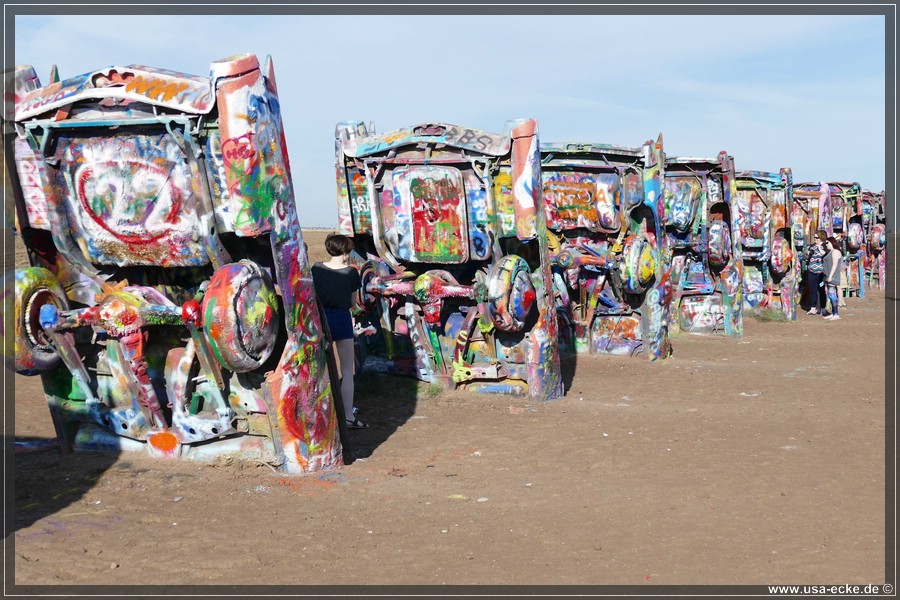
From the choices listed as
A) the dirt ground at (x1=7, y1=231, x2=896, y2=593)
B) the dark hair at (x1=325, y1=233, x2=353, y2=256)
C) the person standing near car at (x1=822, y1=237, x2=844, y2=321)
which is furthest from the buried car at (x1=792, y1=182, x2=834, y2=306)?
the dark hair at (x1=325, y1=233, x2=353, y2=256)

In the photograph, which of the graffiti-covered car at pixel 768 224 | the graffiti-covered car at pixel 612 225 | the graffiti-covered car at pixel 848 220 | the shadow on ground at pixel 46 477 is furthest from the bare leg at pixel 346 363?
the graffiti-covered car at pixel 848 220

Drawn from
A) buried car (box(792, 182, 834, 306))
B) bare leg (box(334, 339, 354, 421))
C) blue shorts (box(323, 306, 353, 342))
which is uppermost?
buried car (box(792, 182, 834, 306))

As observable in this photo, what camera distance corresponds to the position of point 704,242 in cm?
1459

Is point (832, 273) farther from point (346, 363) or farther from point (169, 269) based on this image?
point (169, 269)

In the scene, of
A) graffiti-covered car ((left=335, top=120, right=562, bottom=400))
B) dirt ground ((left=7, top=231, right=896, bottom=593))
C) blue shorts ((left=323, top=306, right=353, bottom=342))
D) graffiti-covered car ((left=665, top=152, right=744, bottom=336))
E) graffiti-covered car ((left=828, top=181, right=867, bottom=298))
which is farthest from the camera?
graffiti-covered car ((left=828, top=181, right=867, bottom=298))

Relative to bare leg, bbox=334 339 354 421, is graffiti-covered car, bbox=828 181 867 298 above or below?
above

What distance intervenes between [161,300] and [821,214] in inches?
689

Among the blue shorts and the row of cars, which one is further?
the blue shorts

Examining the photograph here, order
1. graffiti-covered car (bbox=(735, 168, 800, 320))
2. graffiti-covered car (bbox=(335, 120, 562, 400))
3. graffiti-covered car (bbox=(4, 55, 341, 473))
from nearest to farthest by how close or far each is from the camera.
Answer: graffiti-covered car (bbox=(4, 55, 341, 473)) < graffiti-covered car (bbox=(335, 120, 562, 400)) < graffiti-covered car (bbox=(735, 168, 800, 320))

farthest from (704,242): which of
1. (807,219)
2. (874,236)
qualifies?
(874,236)

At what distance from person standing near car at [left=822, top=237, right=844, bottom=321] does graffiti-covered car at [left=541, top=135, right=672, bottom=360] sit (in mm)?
7346

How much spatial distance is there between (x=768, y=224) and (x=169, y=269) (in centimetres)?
1336

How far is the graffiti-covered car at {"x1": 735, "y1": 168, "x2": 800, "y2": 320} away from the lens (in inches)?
675

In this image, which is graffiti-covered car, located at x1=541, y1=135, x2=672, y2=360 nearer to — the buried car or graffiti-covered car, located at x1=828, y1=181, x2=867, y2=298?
the buried car
